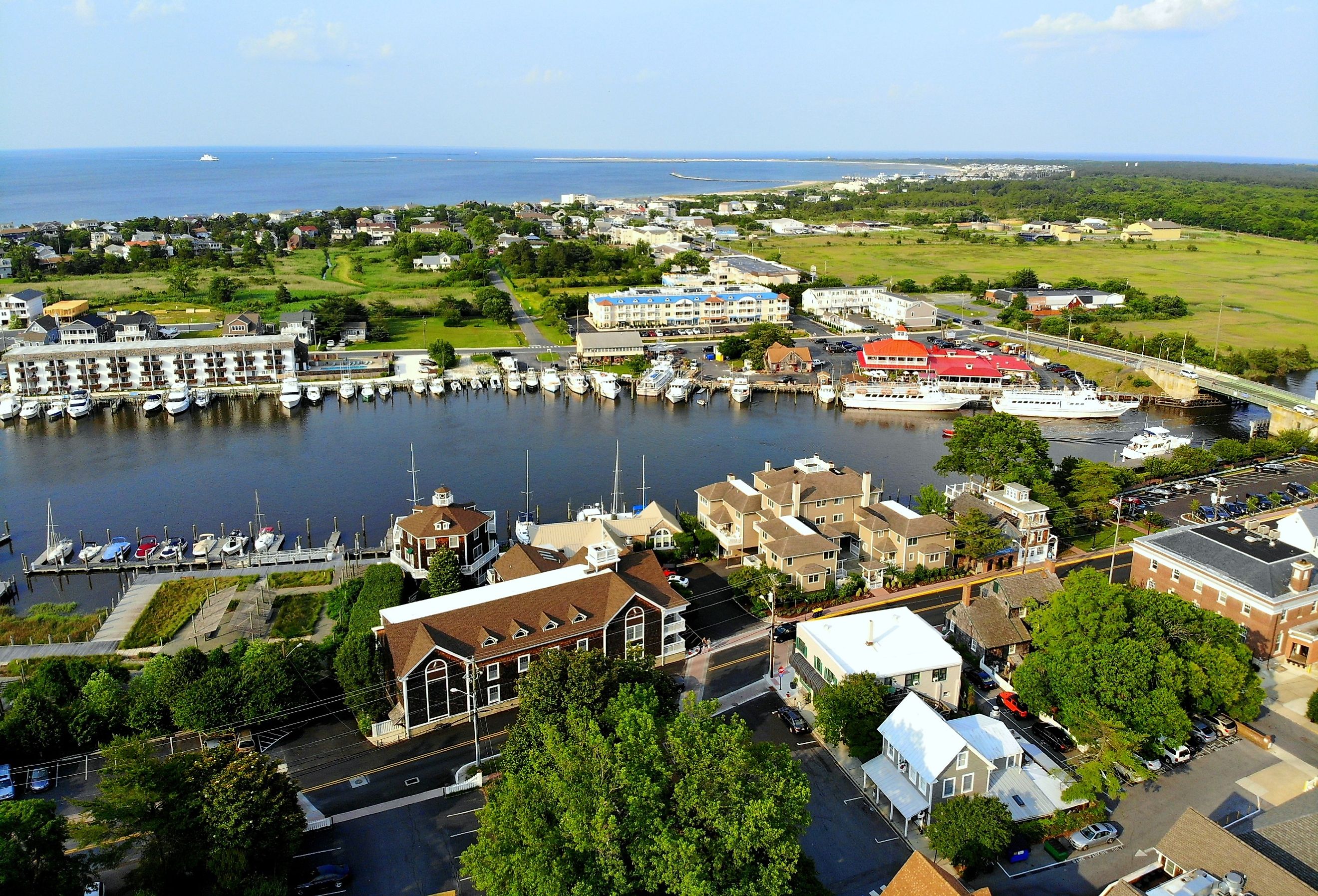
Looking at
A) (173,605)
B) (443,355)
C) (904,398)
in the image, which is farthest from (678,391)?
(173,605)

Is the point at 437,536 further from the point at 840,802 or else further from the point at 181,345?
the point at 181,345

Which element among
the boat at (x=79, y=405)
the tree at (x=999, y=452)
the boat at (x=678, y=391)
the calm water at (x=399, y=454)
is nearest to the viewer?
the tree at (x=999, y=452)

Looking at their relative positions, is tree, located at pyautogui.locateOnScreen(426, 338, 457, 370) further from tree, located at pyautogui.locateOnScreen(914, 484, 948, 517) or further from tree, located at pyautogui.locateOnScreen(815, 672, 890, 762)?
tree, located at pyautogui.locateOnScreen(815, 672, 890, 762)

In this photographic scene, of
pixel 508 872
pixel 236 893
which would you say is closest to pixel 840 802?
pixel 508 872

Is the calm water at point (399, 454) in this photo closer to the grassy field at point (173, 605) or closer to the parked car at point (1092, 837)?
the grassy field at point (173, 605)

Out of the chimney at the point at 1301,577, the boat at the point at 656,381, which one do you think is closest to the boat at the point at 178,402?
the boat at the point at 656,381
